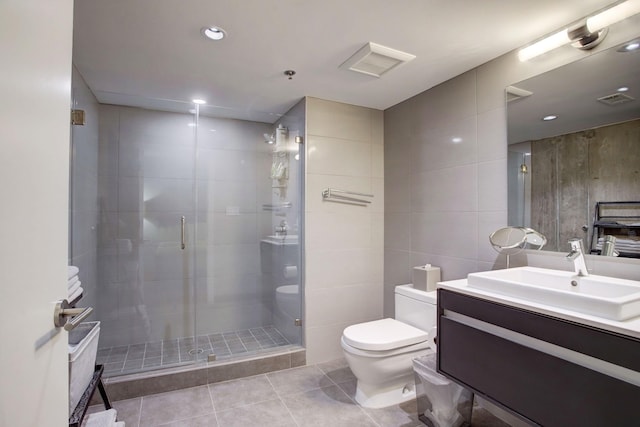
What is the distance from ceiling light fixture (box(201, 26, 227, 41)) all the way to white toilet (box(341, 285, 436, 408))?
1.96 meters

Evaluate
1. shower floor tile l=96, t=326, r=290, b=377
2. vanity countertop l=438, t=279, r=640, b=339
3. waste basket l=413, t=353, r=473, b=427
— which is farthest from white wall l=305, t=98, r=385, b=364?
vanity countertop l=438, t=279, r=640, b=339

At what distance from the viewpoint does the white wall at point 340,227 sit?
9.14ft

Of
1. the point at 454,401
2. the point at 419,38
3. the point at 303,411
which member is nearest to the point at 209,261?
the point at 303,411

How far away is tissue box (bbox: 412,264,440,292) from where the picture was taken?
7.70 ft

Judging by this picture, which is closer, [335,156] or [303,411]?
[303,411]

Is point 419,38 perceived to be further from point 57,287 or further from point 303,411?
point 303,411

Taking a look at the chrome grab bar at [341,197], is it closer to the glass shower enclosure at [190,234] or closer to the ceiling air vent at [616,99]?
the glass shower enclosure at [190,234]

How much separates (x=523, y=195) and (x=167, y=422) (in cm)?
252

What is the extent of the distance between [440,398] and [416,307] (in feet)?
1.94

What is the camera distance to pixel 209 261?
3201 mm

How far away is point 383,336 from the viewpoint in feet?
6.84

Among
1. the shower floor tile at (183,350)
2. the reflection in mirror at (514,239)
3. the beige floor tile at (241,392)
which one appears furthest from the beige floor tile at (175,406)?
the reflection in mirror at (514,239)

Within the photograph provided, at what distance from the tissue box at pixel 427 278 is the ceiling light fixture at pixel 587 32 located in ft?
4.76

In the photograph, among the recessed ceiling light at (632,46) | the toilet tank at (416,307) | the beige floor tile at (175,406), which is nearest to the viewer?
the recessed ceiling light at (632,46)
